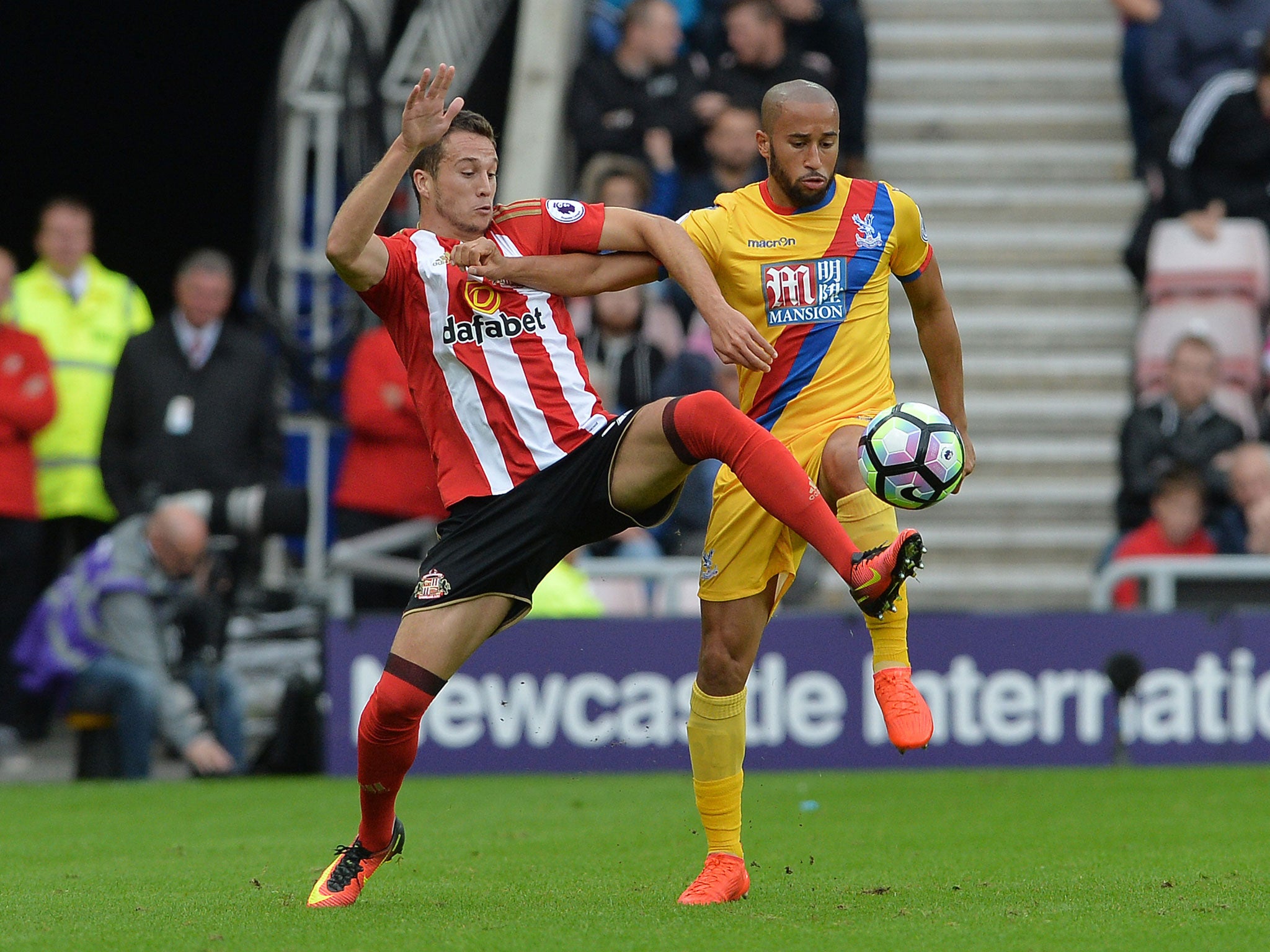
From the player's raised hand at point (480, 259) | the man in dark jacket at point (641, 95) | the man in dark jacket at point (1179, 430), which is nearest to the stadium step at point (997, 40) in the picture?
the man in dark jacket at point (641, 95)

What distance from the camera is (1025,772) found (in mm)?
9398

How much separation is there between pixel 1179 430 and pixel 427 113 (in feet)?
22.6

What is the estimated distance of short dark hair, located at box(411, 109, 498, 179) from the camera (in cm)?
552

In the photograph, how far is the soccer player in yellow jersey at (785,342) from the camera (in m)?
5.57

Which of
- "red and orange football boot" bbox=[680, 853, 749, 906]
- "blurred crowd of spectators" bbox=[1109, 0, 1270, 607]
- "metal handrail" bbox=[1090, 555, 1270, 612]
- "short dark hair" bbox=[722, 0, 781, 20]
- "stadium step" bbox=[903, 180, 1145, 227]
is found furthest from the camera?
"stadium step" bbox=[903, 180, 1145, 227]

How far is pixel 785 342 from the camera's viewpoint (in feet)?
18.8

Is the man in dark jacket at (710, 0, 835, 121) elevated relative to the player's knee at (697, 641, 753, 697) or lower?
elevated

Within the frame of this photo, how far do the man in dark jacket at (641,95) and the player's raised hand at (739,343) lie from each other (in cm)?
743

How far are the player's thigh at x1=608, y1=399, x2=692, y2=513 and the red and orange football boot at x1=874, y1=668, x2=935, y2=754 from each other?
811 millimetres

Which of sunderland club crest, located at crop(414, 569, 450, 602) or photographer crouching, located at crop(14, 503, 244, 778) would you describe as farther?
photographer crouching, located at crop(14, 503, 244, 778)

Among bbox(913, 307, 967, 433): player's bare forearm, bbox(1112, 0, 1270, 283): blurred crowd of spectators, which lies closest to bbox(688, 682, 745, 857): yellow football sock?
bbox(913, 307, 967, 433): player's bare forearm

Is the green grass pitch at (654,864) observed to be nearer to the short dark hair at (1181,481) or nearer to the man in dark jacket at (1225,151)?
the short dark hair at (1181,481)

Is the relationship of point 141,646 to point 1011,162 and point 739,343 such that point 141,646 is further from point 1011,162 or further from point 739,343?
point 1011,162

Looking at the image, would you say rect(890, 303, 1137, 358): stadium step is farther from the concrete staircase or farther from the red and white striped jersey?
the red and white striped jersey
